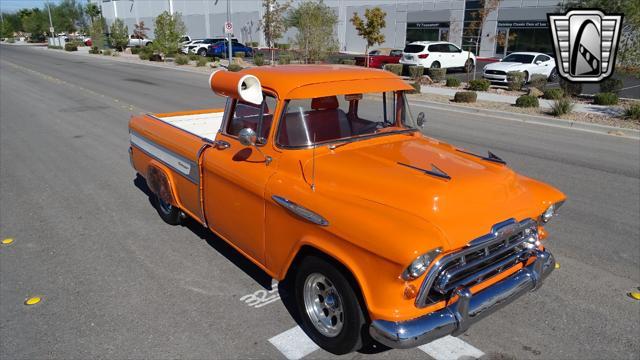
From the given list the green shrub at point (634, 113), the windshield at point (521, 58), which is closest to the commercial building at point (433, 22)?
the windshield at point (521, 58)

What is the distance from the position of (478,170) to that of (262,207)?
170 centimetres

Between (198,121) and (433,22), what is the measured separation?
1576 inches

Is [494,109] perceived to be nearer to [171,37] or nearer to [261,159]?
[261,159]

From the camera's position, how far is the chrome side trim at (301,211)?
311 cm

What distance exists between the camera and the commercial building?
3569 cm

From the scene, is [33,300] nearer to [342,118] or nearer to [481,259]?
[342,118]

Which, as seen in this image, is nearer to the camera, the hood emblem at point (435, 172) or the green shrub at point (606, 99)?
the hood emblem at point (435, 172)

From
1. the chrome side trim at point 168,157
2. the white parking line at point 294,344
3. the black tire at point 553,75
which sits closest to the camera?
the white parking line at point 294,344

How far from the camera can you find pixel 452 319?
287 cm

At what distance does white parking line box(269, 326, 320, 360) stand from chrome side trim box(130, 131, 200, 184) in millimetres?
1763

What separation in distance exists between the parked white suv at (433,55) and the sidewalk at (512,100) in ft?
17.6

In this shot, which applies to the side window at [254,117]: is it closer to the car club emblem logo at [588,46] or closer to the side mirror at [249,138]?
the side mirror at [249,138]

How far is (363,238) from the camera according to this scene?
285cm

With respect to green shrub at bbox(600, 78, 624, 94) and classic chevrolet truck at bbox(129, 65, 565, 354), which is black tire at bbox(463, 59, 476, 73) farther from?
classic chevrolet truck at bbox(129, 65, 565, 354)
